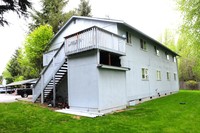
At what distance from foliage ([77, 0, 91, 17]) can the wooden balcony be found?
2330 cm

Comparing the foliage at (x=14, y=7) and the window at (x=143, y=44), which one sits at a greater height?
the window at (x=143, y=44)

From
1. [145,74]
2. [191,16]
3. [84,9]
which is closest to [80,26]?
[145,74]

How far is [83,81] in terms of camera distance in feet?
34.8

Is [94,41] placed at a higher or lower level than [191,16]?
lower

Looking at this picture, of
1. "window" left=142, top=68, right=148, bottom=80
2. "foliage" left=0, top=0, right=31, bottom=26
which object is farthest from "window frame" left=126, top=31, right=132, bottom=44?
"foliage" left=0, top=0, right=31, bottom=26

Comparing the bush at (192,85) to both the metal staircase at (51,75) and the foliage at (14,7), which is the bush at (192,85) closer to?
the metal staircase at (51,75)

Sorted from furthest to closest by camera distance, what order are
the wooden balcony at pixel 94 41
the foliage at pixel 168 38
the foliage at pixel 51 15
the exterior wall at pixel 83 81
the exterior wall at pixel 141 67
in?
the foliage at pixel 168 38, the foliage at pixel 51 15, the exterior wall at pixel 141 67, the exterior wall at pixel 83 81, the wooden balcony at pixel 94 41

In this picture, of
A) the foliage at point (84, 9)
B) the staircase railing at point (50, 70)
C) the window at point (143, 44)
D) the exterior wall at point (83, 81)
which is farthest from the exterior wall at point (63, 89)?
the foliage at point (84, 9)

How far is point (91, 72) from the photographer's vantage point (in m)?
10.2

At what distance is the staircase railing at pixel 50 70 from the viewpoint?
12460 mm

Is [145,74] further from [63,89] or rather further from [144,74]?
[63,89]

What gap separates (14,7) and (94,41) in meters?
5.00

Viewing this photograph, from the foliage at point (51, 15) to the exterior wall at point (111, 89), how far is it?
2239cm

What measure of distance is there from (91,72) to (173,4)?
12.1 meters
